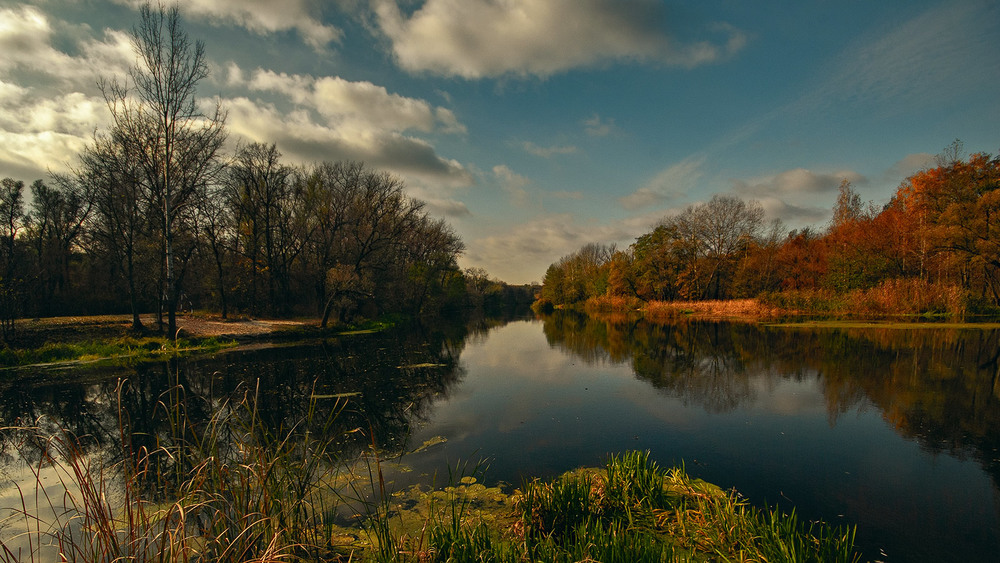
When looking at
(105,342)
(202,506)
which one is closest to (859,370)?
(202,506)

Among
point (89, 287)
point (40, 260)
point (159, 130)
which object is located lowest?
point (89, 287)

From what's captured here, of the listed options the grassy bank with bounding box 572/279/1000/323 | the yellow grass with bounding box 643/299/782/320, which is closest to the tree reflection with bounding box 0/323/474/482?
the yellow grass with bounding box 643/299/782/320

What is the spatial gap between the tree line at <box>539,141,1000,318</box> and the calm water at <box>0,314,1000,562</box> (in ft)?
37.2

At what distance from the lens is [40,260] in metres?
24.6

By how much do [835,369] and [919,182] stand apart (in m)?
29.7

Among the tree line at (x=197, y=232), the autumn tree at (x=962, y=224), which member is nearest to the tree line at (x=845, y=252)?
the autumn tree at (x=962, y=224)

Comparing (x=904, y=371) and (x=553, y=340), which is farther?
(x=553, y=340)

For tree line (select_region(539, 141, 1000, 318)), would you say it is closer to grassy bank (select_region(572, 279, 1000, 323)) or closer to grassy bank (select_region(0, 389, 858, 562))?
grassy bank (select_region(572, 279, 1000, 323))

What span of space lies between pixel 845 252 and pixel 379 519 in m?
35.5

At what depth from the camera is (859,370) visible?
11109mm

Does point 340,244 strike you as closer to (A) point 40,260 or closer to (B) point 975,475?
(A) point 40,260

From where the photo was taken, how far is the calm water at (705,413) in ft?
15.6

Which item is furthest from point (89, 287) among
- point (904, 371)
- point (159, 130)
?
point (904, 371)

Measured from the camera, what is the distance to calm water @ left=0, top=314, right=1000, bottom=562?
4.76 metres
